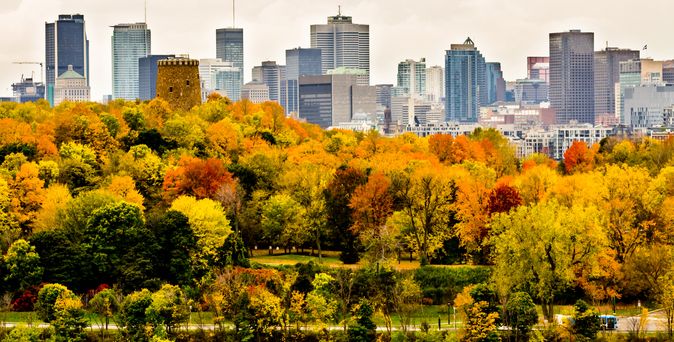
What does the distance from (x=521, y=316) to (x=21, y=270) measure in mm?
21767

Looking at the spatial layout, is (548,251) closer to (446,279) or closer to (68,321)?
(446,279)

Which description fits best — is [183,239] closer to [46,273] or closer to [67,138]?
[46,273]

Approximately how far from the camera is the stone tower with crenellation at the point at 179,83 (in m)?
110

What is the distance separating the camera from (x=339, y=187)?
80312mm

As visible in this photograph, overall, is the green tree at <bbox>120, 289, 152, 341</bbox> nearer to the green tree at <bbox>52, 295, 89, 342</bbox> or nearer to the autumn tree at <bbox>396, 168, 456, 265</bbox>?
the green tree at <bbox>52, 295, 89, 342</bbox>

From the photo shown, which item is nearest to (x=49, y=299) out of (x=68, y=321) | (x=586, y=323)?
(x=68, y=321)

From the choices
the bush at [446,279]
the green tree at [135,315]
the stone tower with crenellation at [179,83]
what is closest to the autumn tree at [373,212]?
the bush at [446,279]

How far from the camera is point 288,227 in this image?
7856cm

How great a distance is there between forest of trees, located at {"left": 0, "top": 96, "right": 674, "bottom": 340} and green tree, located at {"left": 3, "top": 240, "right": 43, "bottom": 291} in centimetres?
7

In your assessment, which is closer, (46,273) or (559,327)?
(559,327)

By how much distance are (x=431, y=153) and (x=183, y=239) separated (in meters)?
34.4

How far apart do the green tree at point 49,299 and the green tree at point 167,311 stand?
148 inches

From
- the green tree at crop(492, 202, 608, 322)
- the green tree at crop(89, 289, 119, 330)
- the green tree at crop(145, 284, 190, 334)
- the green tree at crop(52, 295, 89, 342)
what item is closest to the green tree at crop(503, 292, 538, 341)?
the green tree at crop(492, 202, 608, 322)

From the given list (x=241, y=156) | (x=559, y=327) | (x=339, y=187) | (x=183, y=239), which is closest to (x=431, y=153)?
(x=241, y=156)
